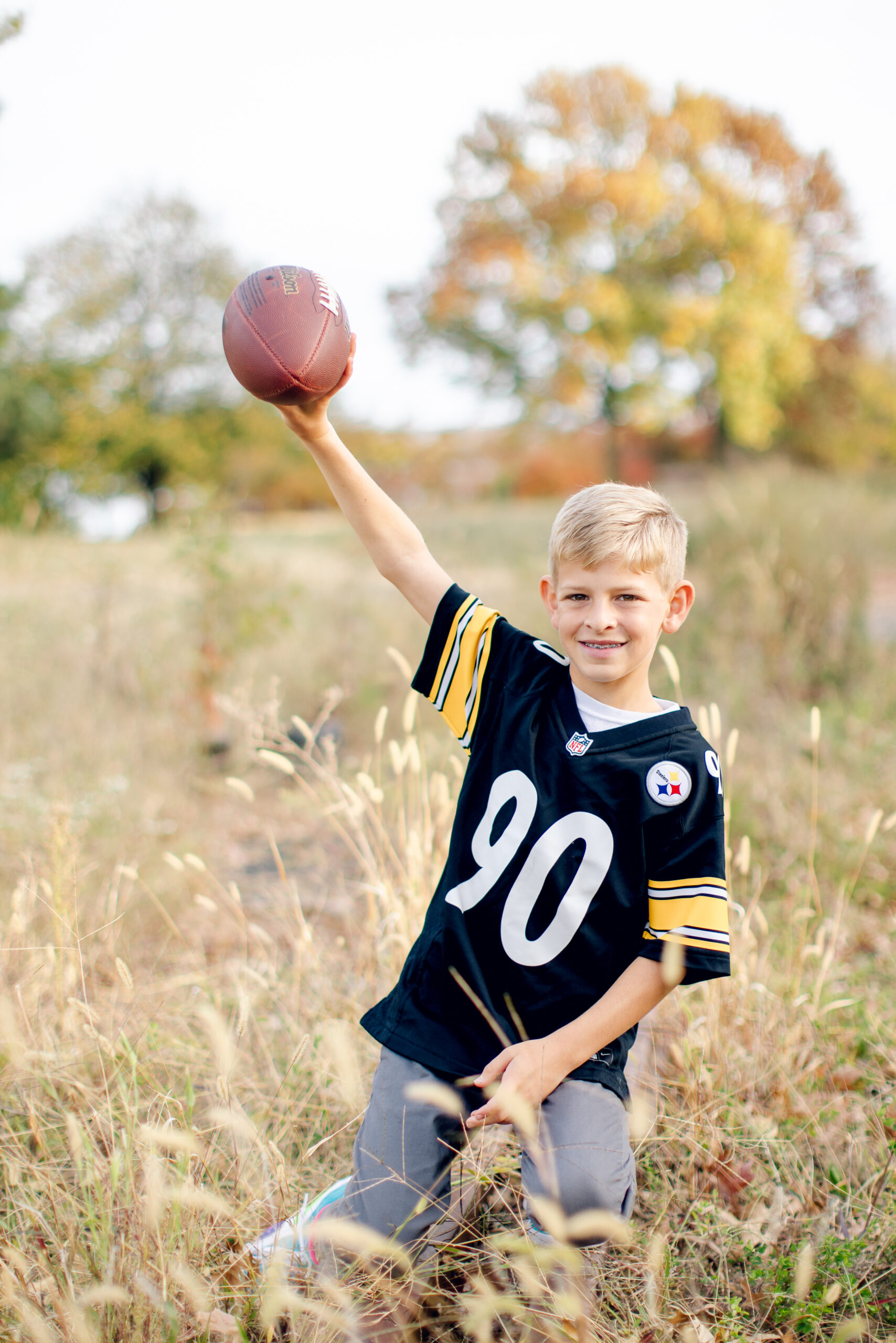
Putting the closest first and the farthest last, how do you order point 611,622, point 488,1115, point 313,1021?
1. point 488,1115
2. point 611,622
3. point 313,1021

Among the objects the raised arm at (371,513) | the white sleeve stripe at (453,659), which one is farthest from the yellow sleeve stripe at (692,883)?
the raised arm at (371,513)

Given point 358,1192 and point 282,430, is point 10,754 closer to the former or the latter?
point 358,1192

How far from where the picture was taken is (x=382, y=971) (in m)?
2.51

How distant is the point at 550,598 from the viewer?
1.90 meters

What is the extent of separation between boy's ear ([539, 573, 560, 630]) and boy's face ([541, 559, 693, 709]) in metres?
0.02

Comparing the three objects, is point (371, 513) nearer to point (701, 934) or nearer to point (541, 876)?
point (541, 876)

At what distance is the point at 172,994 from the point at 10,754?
7.61 feet

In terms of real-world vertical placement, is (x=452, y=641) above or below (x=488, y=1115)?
above

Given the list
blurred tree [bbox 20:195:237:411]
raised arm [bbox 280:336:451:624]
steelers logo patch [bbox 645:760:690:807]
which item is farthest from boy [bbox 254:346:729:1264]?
blurred tree [bbox 20:195:237:411]

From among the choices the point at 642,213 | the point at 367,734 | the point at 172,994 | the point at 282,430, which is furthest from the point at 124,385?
the point at 172,994

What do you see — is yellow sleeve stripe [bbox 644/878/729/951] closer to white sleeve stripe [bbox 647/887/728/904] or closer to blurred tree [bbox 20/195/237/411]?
white sleeve stripe [bbox 647/887/728/904]

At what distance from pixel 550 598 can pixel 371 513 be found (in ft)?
1.46

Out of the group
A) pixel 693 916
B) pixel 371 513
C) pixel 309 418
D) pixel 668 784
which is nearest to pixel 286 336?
pixel 309 418

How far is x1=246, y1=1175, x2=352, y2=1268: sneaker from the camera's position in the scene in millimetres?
1618
